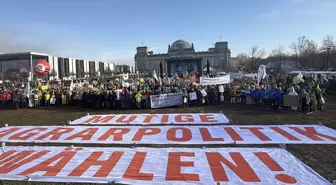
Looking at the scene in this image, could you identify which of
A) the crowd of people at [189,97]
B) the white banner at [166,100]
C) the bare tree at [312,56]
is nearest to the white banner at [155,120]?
the white banner at [166,100]

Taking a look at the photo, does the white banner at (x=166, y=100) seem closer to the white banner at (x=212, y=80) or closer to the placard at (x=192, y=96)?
the placard at (x=192, y=96)

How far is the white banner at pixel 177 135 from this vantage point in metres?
9.98

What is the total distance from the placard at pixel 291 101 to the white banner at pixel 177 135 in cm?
498

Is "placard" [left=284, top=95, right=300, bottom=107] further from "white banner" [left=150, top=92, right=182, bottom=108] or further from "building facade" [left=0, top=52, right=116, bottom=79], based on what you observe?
"building facade" [left=0, top=52, right=116, bottom=79]

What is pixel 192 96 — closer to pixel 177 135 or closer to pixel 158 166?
pixel 177 135

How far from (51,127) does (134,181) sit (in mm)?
8275

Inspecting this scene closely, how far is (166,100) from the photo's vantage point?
20.3 metres

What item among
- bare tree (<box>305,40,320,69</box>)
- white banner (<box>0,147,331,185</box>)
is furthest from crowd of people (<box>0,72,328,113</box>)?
bare tree (<box>305,40,320,69</box>)

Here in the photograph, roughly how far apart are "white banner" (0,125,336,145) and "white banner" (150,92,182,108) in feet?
24.7

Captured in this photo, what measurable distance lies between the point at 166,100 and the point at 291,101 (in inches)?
337

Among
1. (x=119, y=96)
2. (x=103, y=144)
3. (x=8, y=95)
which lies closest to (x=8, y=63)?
(x=8, y=95)

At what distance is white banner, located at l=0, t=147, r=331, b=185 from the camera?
21.2ft

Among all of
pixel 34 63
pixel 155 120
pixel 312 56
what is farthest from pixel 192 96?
pixel 34 63

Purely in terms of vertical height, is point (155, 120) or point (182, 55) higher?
point (182, 55)
